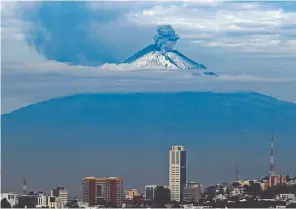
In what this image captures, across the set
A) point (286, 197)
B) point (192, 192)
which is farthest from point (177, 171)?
point (286, 197)

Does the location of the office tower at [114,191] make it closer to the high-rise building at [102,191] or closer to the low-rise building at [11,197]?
the high-rise building at [102,191]

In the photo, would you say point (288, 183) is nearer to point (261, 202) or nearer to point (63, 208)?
point (261, 202)

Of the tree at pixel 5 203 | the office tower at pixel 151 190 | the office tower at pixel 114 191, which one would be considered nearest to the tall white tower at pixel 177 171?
the office tower at pixel 151 190

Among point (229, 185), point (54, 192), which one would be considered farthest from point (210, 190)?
point (54, 192)

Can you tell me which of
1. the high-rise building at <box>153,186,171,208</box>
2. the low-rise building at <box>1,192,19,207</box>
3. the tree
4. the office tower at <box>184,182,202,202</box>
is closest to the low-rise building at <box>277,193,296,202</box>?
the office tower at <box>184,182,202,202</box>

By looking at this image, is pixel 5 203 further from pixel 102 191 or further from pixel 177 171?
pixel 177 171
